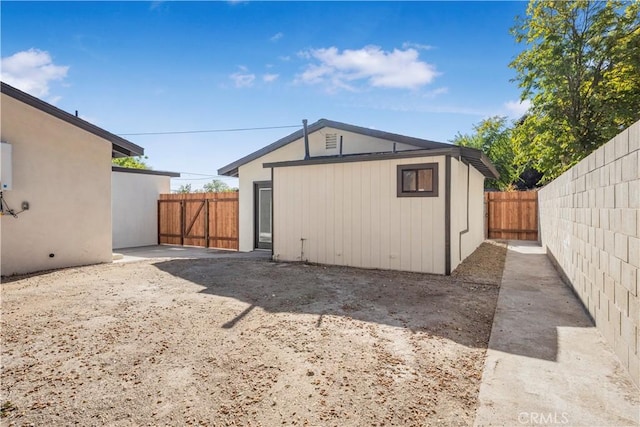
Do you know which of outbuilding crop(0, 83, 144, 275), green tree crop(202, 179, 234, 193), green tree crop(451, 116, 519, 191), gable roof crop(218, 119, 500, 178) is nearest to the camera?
outbuilding crop(0, 83, 144, 275)

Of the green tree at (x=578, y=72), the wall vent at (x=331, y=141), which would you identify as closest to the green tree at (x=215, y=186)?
→ the wall vent at (x=331, y=141)

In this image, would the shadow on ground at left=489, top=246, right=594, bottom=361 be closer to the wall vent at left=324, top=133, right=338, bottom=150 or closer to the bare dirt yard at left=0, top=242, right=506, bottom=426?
the bare dirt yard at left=0, top=242, right=506, bottom=426

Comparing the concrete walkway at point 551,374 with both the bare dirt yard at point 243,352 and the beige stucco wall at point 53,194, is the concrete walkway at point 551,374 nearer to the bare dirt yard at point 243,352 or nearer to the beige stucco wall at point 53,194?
the bare dirt yard at point 243,352

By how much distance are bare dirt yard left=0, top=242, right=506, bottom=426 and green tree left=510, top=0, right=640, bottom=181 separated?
10371 millimetres

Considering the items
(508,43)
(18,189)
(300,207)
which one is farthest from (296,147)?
(508,43)

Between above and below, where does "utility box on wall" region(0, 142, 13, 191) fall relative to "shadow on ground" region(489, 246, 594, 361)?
above

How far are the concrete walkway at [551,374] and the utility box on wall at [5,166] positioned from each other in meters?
7.92

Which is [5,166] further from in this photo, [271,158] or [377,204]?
[377,204]

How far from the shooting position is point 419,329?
357cm

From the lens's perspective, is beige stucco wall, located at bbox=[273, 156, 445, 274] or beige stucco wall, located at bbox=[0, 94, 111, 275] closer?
beige stucco wall, located at bbox=[0, 94, 111, 275]

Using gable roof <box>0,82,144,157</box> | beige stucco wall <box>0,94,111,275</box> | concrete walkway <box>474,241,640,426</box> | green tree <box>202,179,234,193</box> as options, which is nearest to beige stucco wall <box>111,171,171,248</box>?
gable roof <box>0,82,144,157</box>

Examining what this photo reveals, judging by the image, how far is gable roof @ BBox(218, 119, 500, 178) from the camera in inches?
266

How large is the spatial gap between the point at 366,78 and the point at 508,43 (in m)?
6.32

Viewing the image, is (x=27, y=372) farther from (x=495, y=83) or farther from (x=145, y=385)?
(x=495, y=83)
